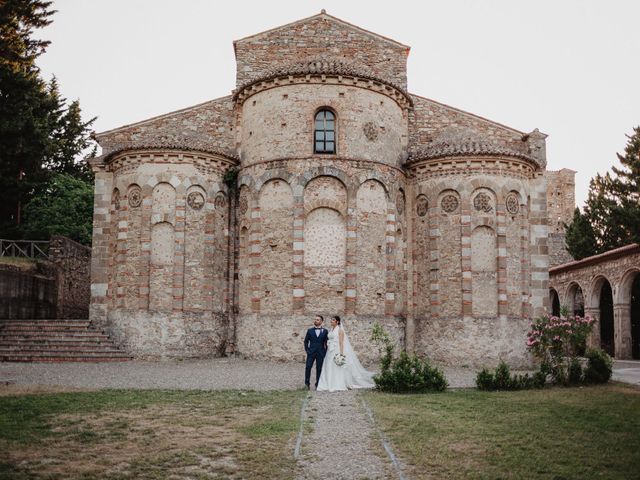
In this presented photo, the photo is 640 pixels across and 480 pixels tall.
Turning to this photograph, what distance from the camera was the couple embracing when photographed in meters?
14.7

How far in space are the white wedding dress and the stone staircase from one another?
9313mm

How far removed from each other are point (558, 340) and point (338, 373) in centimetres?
555

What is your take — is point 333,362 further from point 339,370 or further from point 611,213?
point 611,213

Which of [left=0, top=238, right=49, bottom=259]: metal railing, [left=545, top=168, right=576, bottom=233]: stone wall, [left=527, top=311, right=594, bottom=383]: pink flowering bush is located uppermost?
[left=545, top=168, right=576, bottom=233]: stone wall

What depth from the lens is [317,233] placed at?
21.2 metres

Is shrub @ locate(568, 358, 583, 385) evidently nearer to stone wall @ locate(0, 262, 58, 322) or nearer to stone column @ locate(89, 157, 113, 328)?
stone column @ locate(89, 157, 113, 328)

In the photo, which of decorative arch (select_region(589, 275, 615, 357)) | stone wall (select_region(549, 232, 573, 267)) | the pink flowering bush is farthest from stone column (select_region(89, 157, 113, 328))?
stone wall (select_region(549, 232, 573, 267))

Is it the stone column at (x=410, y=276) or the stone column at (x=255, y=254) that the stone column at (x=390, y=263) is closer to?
A: the stone column at (x=410, y=276)

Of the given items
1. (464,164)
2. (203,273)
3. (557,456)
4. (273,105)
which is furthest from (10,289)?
(557,456)

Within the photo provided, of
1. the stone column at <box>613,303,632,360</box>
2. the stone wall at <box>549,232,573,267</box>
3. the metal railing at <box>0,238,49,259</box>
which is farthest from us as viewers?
the stone wall at <box>549,232,573,267</box>

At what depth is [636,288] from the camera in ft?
101

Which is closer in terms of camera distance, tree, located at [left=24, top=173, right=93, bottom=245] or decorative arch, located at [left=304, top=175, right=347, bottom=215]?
decorative arch, located at [left=304, top=175, right=347, bottom=215]

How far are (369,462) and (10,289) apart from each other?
2238cm

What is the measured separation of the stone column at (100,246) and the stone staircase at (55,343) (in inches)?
24.5
